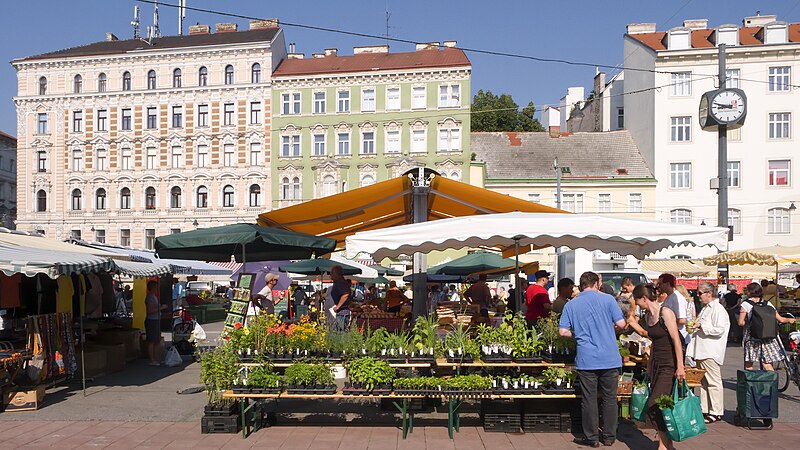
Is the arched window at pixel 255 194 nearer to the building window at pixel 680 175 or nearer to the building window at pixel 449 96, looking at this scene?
the building window at pixel 449 96

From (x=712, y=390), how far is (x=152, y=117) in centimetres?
4416

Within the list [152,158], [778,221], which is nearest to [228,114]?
[152,158]

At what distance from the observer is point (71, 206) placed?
156 feet

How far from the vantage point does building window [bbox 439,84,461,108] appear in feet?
143

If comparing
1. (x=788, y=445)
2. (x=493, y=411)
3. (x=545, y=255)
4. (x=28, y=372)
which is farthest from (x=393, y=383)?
(x=545, y=255)

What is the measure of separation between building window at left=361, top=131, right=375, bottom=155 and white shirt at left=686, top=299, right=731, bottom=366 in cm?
3672

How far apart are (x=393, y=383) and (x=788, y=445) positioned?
4235 mm

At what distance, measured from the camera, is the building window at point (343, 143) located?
4494 cm

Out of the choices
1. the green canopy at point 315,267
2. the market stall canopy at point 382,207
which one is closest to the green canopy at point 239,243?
the market stall canopy at point 382,207

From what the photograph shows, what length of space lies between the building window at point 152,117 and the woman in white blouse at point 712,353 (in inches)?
1713

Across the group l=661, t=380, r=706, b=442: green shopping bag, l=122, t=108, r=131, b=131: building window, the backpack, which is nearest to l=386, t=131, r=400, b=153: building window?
l=122, t=108, r=131, b=131: building window

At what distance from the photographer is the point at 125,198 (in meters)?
47.2

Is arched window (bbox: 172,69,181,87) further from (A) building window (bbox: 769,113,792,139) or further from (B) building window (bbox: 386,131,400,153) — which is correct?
(A) building window (bbox: 769,113,792,139)

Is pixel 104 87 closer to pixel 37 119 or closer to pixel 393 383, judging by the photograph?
pixel 37 119
